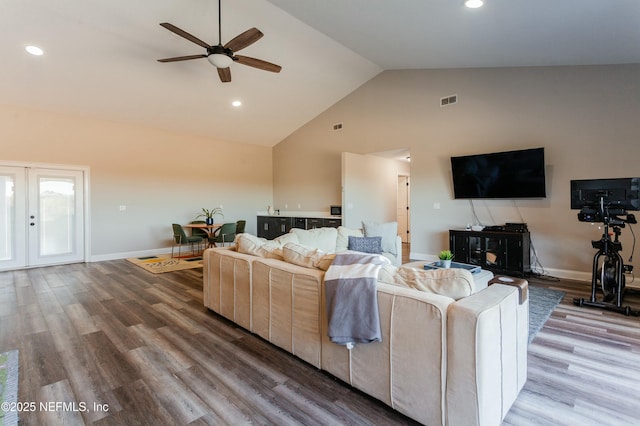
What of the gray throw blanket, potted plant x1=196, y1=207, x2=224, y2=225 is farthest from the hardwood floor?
potted plant x1=196, y1=207, x2=224, y2=225

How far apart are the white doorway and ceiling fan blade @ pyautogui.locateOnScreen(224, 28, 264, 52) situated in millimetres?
6340

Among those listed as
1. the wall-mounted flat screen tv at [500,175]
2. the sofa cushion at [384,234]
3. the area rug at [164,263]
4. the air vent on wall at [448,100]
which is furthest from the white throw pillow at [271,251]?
the air vent on wall at [448,100]

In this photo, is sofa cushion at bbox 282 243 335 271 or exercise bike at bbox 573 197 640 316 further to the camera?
exercise bike at bbox 573 197 640 316

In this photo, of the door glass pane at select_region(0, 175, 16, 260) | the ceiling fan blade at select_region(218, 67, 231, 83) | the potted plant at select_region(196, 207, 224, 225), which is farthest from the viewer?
the potted plant at select_region(196, 207, 224, 225)

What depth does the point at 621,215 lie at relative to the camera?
128 inches

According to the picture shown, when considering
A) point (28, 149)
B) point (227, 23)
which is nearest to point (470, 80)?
point (227, 23)

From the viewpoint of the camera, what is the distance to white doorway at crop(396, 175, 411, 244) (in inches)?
348

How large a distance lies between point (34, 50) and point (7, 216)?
10.1ft

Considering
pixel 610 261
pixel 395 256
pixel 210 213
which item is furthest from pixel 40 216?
pixel 610 261

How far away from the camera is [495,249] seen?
4863 mm

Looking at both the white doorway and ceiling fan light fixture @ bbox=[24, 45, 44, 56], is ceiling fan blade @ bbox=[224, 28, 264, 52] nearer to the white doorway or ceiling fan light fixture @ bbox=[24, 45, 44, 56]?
ceiling fan light fixture @ bbox=[24, 45, 44, 56]

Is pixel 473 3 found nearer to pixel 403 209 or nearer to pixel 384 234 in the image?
pixel 384 234

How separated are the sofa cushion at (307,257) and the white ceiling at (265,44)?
2.91m

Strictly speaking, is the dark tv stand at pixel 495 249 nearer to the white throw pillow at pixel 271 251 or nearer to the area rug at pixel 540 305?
the area rug at pixel 540 305
